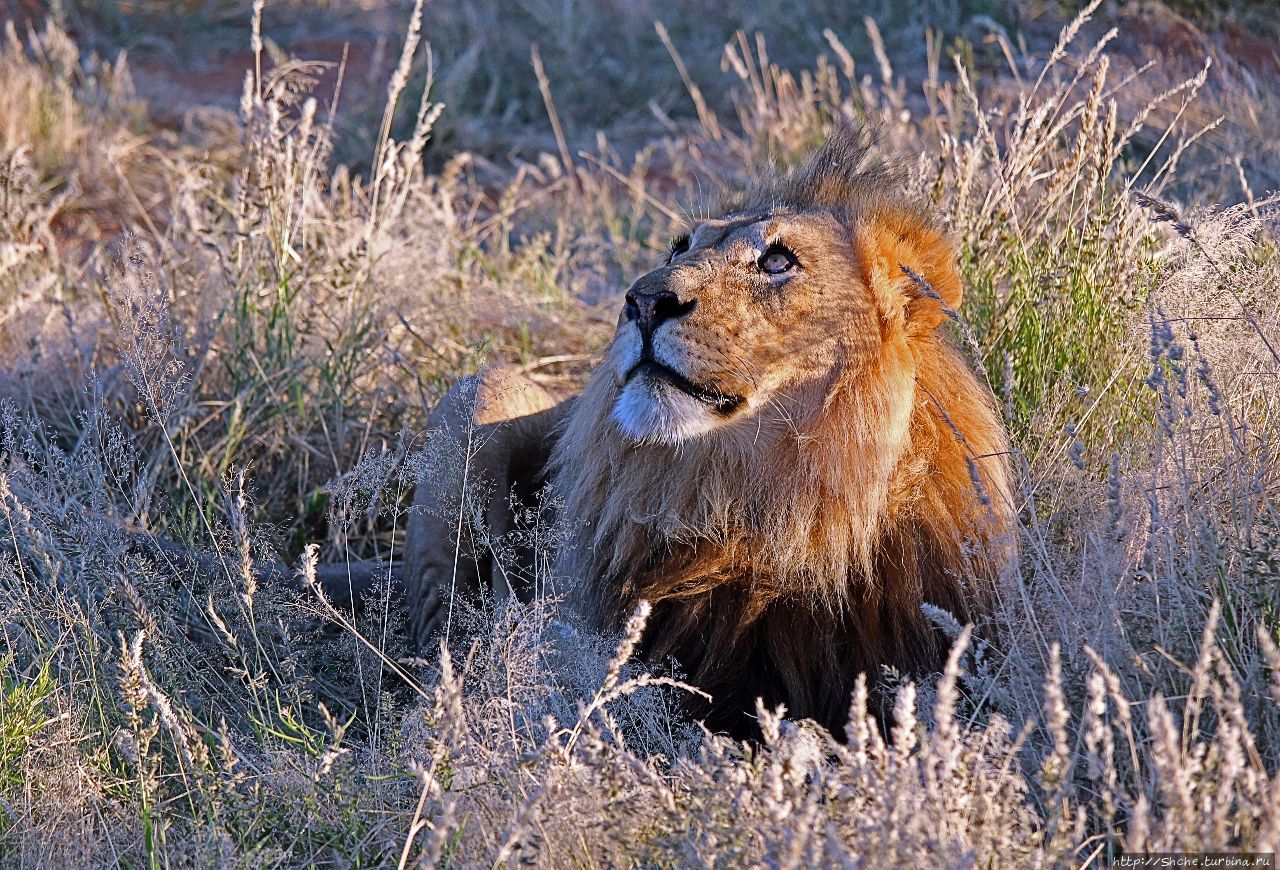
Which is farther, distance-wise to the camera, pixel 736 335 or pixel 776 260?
pixel 776 260

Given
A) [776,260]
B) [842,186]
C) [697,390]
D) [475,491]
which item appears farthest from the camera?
[475,491]

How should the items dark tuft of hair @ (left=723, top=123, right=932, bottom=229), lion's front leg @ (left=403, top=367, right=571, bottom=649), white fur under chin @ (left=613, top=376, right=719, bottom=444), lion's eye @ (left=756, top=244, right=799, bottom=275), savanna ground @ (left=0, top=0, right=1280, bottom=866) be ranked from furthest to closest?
lion's front leg @ (left=403, top=367, right=571, bottom=649) → dark tuft of hair @ (left=723, top=123, right=932, bottom=229) → lion's eye @ (left=756, top=244, right=799, bottom=275) → white fur under chin @ (left=613, top=376, right=719, bottom=444) → savanna ground @ (left=0, top=0, right=1280, bottom=866)

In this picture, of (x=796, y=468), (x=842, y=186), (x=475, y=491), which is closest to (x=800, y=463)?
(x=796, y=468)

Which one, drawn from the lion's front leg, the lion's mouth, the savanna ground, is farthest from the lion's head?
the lion's front leg

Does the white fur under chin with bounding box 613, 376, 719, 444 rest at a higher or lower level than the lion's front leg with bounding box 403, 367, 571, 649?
higher

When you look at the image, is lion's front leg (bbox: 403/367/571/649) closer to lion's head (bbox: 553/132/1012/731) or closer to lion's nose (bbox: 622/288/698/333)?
lion's head (bbox: 553/132/1012/731)

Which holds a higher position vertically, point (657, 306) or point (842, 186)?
point (842, 186)

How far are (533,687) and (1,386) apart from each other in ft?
10.2

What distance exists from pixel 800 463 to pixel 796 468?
1cm

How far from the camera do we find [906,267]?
3.26 meters

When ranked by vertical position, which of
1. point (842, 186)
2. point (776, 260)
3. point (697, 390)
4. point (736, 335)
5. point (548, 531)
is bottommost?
point (548, 531)

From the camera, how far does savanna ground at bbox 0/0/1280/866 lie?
2332 mm

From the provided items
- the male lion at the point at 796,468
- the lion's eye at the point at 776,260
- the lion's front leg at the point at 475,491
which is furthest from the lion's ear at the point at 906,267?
the lion's front leg at the point at 475,491

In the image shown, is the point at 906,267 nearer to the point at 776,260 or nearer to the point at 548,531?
the point at 776,260
